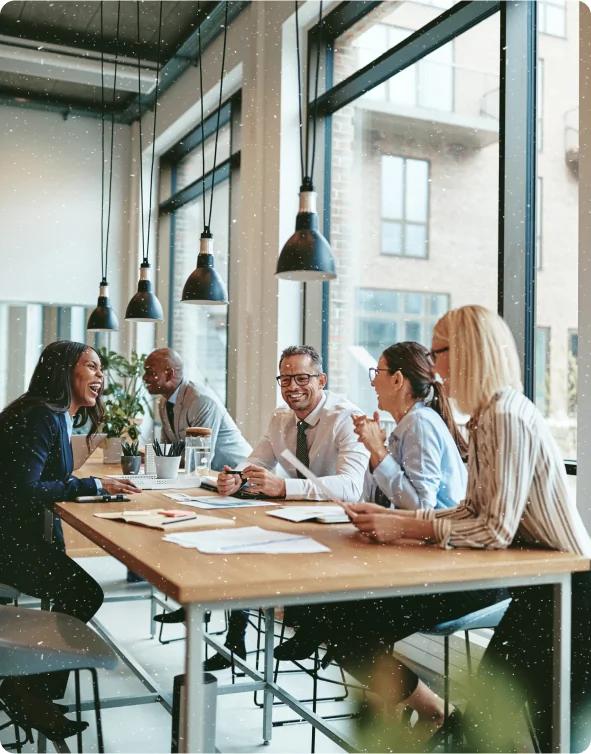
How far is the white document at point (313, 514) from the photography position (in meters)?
2.48

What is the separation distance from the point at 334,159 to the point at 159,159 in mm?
3761

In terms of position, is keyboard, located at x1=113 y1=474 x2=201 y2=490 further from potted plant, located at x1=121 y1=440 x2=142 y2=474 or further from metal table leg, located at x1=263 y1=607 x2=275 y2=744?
metal table leg, located at x1=263 y1=607 x2=275 y2=744

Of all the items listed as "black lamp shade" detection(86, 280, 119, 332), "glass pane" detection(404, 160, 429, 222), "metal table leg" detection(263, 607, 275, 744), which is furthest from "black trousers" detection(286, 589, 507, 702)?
"black lamp shade" detection(86, 280, 119, 332)

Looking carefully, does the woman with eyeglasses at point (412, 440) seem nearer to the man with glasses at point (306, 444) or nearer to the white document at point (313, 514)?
the white document at point (313, 514)

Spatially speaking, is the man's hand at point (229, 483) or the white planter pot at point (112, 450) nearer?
the man's hand at point (229, 483)

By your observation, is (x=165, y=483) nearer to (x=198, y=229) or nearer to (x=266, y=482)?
(x=266, y=482)

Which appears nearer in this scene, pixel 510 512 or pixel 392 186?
pixel 510 512

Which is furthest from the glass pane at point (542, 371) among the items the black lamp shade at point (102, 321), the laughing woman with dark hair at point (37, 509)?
the black lamp shade at point (102, 321)

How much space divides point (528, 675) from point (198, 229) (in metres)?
6.78

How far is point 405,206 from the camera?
4.89 m

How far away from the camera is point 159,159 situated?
342 inches

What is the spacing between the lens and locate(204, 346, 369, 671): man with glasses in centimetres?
303

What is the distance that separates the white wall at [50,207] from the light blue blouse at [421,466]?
631 centimetres

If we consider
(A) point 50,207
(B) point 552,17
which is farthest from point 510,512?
(A) point 50,207
